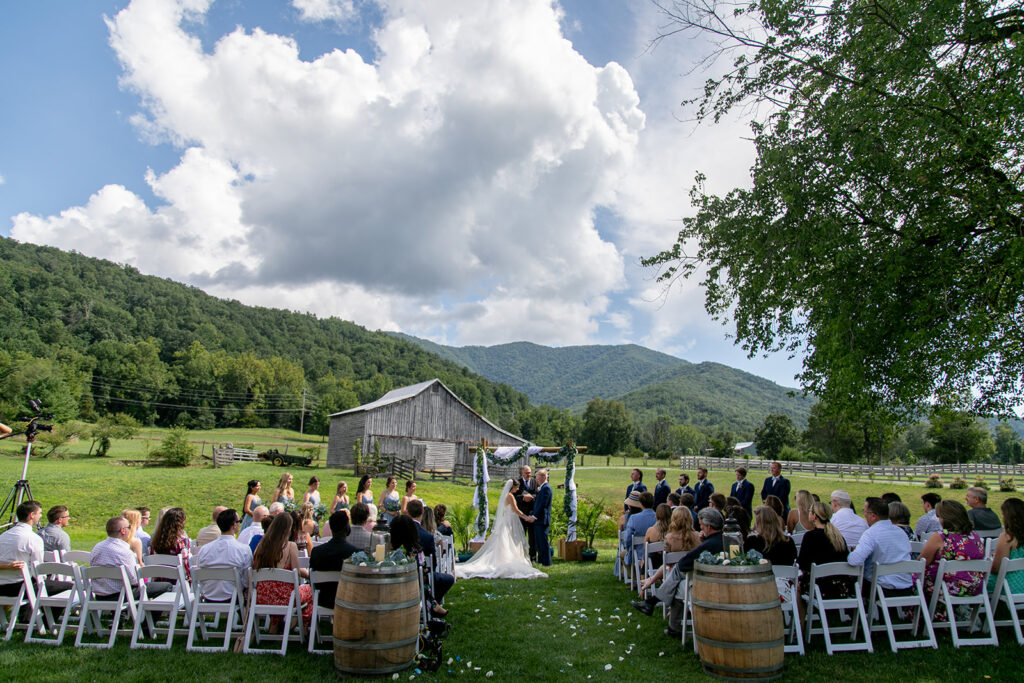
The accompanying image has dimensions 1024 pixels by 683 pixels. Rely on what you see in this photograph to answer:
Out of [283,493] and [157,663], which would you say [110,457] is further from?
[157,663]

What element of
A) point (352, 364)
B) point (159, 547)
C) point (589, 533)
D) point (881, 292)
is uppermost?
point (352, 364)

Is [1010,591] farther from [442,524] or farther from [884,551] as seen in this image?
[442,524]

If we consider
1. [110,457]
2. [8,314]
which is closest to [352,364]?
[8,314]

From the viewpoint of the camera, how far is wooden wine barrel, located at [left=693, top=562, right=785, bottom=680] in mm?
4984

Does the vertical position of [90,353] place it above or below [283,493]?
above

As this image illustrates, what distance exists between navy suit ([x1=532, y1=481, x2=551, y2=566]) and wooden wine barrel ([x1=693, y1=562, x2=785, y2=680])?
7.40 metres

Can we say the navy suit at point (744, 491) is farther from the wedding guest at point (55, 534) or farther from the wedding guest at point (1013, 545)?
the wedding guest at point (55, 534)

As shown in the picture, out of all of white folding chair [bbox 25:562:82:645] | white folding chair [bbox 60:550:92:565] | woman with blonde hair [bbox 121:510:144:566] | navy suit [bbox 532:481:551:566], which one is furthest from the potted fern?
white folding chair [bbox 25:562:82:645]

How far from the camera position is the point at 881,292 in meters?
9.64

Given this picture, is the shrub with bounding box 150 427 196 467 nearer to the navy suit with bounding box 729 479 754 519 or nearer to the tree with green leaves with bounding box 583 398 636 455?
the navy suit with bounding box 729 479 754 519

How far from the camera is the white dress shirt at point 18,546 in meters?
6.10

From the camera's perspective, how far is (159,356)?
3588 inches

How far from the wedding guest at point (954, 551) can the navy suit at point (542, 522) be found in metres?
7.13

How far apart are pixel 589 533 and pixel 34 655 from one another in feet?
36.8
